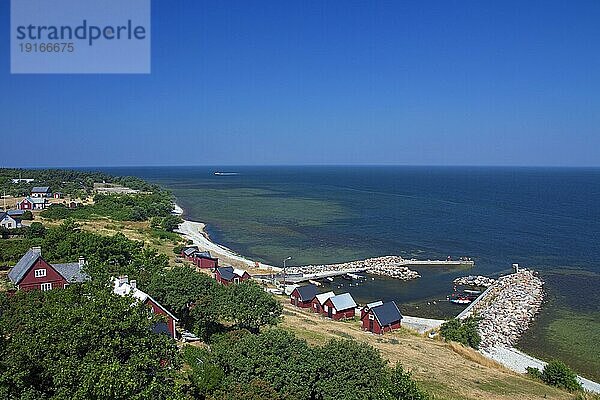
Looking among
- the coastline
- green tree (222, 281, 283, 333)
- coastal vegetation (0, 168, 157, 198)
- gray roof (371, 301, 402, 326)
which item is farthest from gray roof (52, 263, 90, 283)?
coastal vegetation (0, 168, 157, 198)

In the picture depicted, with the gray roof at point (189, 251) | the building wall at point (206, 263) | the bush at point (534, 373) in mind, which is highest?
the gray roof at point (189, 251)

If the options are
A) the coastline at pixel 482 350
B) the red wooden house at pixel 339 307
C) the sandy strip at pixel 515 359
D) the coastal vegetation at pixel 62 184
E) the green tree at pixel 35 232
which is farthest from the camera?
the coastal vegetation at pixel 62 184

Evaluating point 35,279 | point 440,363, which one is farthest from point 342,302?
point 35,279

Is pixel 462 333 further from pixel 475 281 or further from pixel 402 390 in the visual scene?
pixel 475 281

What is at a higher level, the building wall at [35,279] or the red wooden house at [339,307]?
the building wall at [35,279]

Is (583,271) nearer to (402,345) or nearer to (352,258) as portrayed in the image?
(352,258)

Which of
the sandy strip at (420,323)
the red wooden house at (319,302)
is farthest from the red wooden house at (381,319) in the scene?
the red wooden house at (319,302)

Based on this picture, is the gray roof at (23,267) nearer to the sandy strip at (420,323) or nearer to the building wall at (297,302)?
the building wall at (297,302)

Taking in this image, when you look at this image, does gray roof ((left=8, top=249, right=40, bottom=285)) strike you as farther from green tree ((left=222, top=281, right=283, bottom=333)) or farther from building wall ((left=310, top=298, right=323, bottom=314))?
building wall ((left=310, top=298, right=323, bottom=314))
